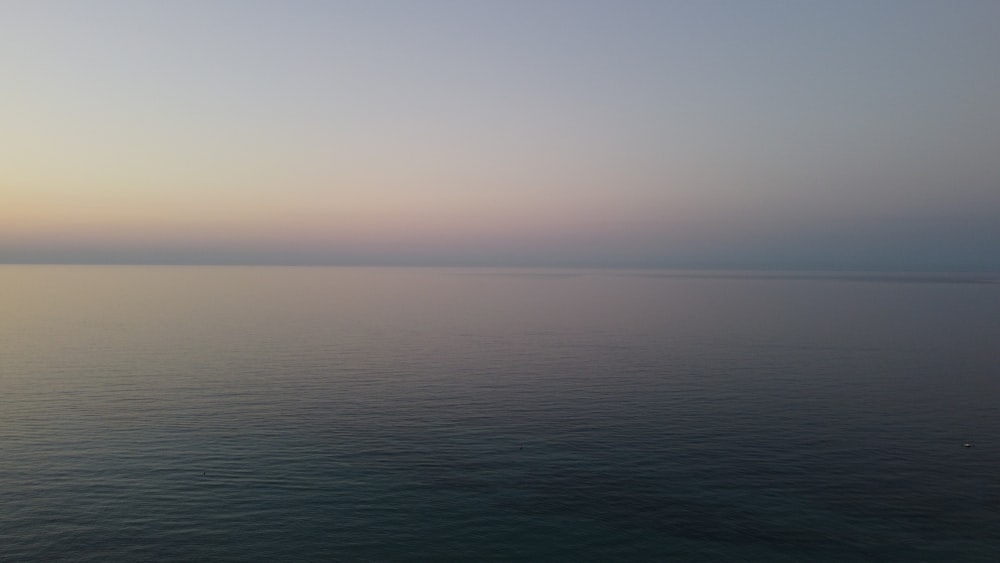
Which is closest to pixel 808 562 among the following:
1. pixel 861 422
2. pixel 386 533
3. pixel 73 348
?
pixel 386 533

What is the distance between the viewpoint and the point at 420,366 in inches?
4114

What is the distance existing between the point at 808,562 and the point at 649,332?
112m

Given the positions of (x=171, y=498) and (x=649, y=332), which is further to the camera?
(x=649, y=332)

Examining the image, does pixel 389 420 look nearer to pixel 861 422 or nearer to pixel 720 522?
pixel 720 522

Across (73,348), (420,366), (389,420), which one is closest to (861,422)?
(389,420)

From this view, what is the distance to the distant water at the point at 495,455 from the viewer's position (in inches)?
1674

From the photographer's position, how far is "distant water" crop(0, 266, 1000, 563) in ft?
140

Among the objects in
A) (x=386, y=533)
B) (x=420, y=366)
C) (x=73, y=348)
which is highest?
(x=73, y=348)

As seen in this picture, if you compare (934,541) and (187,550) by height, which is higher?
(187,550)

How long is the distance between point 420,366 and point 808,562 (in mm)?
73313

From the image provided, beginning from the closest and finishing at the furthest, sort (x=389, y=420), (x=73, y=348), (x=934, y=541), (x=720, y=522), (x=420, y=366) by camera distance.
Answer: (x=934, y=541), (x=720, y=522), (x=389, y=420), (x=420, y=366), (x=73, y=348)

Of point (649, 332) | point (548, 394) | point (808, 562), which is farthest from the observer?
point (649, 332)

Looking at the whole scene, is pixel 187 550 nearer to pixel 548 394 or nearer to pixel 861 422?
pixel 548 394

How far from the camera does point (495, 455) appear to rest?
58.6 m
